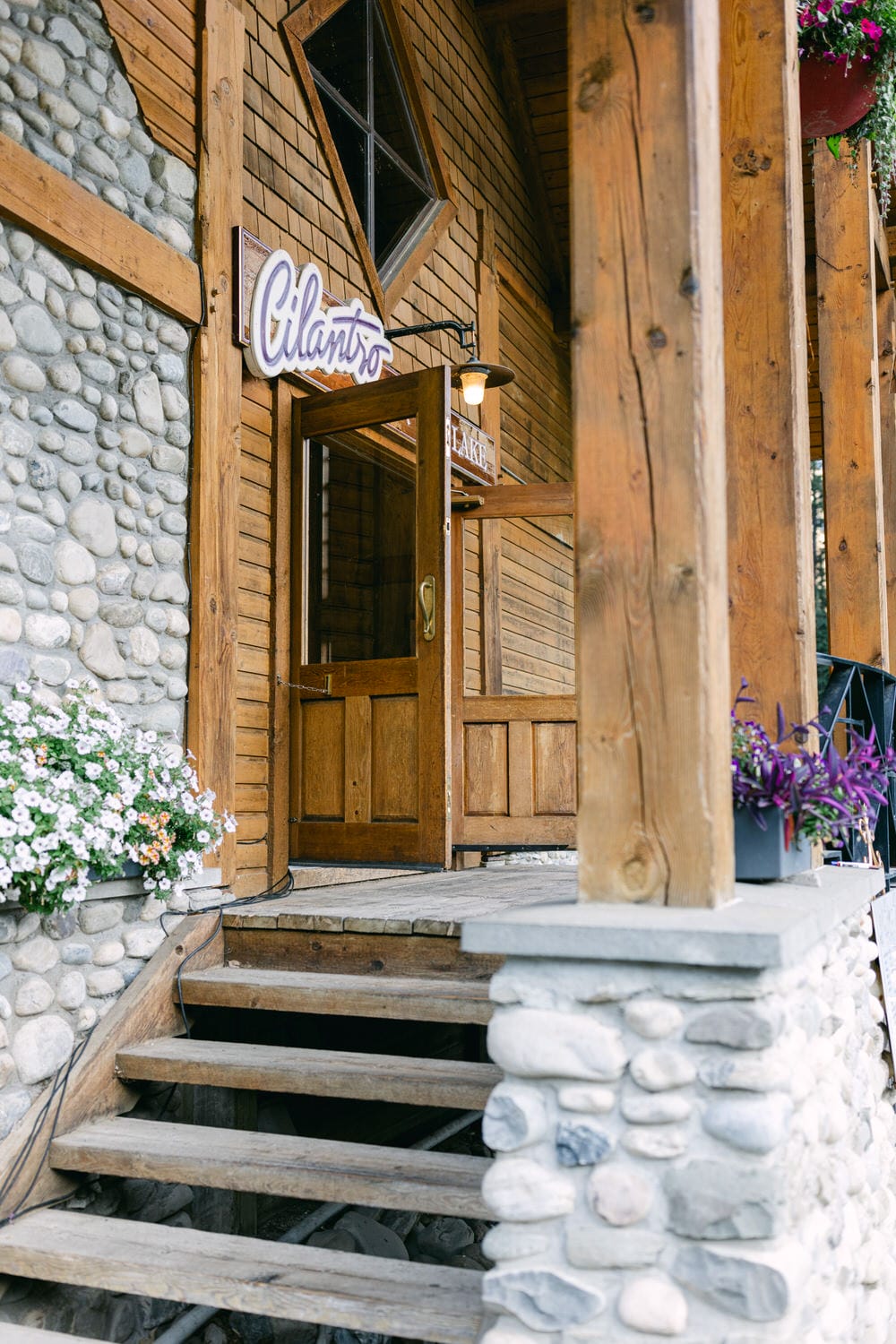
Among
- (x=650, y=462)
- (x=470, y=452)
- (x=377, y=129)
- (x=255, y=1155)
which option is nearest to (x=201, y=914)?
(x=255, y=1155)

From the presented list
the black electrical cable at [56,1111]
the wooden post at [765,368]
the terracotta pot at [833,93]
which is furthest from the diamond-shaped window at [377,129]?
the black electrical cable at [56,1111]

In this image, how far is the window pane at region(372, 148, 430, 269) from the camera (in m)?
5.60

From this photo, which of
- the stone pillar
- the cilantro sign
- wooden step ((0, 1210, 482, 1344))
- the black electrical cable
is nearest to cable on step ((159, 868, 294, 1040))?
the black electrical cable

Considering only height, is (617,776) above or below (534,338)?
below

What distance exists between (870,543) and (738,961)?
329 cm

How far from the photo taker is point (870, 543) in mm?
4613

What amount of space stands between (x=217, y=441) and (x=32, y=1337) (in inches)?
103

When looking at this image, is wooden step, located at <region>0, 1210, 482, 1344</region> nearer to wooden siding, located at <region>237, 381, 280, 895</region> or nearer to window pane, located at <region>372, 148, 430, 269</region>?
wooden siding, located at <region>237, 381, 280, 895</region>

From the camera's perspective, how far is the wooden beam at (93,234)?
3111mm

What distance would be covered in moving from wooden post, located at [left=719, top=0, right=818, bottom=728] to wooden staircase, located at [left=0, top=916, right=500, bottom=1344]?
112 cm

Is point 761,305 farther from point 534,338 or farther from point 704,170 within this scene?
point 534,338

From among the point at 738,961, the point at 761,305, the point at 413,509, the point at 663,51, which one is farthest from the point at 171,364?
the point at 738,961

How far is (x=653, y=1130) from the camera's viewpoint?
1.75 m

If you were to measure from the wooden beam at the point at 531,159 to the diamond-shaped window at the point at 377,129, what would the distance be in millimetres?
1587
